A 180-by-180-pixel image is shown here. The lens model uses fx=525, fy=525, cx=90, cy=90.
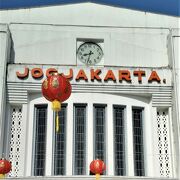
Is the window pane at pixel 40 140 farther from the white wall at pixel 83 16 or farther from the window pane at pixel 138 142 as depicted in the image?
the white wall at pixel 83 16

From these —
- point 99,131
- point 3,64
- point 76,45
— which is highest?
point 76,45

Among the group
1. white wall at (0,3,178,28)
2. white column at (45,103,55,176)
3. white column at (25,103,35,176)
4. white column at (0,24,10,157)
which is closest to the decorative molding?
white column at (0,24,10,157)

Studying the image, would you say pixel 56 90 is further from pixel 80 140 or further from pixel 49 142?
pixel 80 140

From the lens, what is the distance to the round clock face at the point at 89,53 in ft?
66.5

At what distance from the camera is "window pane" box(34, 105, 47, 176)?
1855 cm

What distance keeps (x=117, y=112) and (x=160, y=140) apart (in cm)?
189

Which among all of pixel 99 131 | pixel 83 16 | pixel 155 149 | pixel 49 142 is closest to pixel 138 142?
pixel 155 149

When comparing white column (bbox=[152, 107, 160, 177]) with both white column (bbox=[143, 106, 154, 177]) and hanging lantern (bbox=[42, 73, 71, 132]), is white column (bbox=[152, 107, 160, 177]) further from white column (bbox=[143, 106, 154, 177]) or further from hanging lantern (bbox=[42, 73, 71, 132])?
hanging lantern (bbox=[42, 73, 71, 132])

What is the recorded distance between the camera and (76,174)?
1825 cm

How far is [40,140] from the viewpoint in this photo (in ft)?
61.9

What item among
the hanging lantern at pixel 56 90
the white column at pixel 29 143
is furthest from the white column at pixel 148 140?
the hanging lantern at pixel 56 90

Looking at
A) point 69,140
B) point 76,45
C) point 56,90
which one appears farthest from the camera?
point 76,45

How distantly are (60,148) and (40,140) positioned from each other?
803 mm

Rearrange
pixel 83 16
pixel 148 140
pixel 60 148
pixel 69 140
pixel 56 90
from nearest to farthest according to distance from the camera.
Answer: pixel 56 90, pixel 69 140, pixel 60 148, pixel 148 140, pixel 83 16
